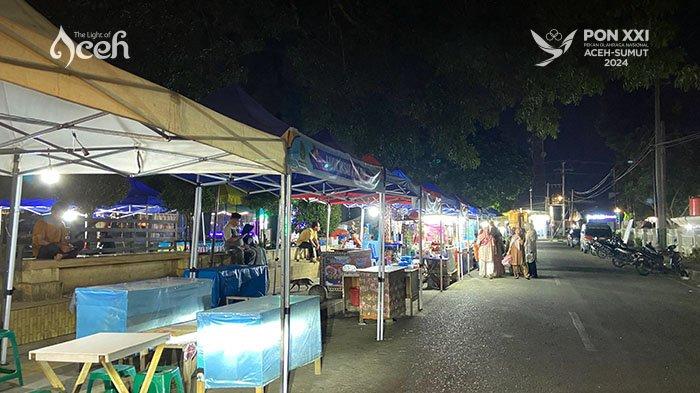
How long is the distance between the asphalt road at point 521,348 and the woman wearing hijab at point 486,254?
200 inches

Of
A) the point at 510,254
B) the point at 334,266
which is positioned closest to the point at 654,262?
the point at 510,254

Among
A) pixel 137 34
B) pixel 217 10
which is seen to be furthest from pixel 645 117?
pixel 137 34

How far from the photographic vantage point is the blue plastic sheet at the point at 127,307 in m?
5.98

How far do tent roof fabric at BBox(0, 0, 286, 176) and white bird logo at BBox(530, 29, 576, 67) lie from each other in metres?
6.72

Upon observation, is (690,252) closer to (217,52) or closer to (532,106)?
(532,106)

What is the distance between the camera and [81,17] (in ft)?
29.0

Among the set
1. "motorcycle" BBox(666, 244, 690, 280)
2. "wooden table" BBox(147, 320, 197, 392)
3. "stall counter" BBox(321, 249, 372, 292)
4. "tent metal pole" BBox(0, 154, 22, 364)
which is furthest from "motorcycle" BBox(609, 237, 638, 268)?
"tent metal pole" BBox(0, 154, 22, 364)

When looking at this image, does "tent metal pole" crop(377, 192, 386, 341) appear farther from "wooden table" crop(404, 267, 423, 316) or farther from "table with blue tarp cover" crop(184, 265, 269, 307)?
"table with blue tarp cover" crop(184, 265, 269, 307)

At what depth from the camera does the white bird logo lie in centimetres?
1013

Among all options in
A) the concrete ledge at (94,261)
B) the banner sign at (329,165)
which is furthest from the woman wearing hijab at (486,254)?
the concrete ledge at (94,261)

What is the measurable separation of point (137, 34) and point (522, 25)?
24.6ft

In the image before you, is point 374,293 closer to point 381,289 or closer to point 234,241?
point 381,289

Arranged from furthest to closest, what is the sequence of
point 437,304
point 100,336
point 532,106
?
point 437,304 → point 532,106 → point 100,336

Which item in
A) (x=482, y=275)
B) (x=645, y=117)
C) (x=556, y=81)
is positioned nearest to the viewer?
(x=556, y=81)
